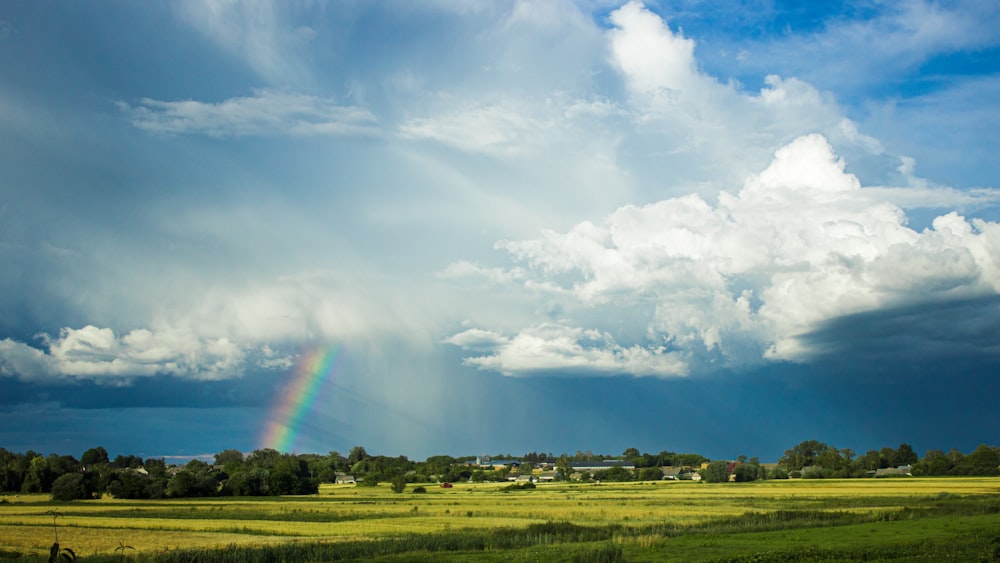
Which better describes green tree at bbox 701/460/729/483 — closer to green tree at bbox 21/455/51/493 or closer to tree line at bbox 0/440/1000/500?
tree line at bbox 0/440/1000/500

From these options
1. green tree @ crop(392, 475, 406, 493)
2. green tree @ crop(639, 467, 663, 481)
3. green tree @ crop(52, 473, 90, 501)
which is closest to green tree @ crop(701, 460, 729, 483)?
green tree @ crop(639, 467, 663, 481)

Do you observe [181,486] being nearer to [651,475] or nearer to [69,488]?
[69,488]

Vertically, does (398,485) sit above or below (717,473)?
above

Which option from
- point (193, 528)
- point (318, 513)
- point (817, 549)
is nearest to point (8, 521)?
point (193, 528)

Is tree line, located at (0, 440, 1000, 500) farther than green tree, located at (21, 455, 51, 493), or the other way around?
green tree, located at (21, 455, 51, 493)

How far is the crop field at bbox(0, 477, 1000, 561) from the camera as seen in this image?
38562mm

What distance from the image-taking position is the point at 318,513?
242 feet

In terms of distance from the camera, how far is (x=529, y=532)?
168ft

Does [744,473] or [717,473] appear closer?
[744,473]

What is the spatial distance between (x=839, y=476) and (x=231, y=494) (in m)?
137

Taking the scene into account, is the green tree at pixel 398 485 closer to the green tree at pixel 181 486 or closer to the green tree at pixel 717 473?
the green tree at pixel 181 486

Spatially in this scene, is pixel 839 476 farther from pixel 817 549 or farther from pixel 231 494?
pixel 817 549

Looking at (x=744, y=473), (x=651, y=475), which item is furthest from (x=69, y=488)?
(x=651, y=475)

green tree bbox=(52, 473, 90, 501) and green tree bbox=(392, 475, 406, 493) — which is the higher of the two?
green tree bbox=(52, 473, 90, 501)
